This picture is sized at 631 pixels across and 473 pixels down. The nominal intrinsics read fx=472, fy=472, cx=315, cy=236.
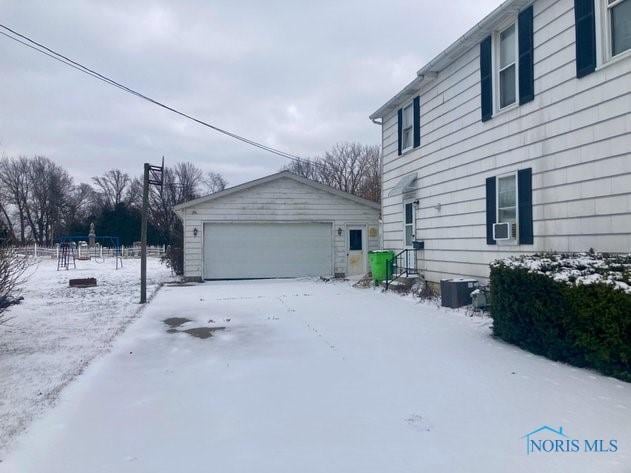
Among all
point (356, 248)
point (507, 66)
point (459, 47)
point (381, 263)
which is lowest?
point (381, 263)

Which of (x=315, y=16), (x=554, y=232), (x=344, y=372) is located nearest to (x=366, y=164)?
(x=315, y=16)

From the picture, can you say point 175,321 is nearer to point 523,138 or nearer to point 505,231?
point 505,231

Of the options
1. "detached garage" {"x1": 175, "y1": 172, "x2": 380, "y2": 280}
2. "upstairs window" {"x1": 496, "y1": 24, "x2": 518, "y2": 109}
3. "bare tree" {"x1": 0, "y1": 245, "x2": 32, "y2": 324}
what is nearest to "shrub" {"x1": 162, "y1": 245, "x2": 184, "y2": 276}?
"detached garage" {"x1": 175, "y1": 172, "x2": 380, "y2": 280}

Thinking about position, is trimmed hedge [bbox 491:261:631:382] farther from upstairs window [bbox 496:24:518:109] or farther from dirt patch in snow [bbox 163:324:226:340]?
dirt patch in snow [bbox 163:324:226:340]

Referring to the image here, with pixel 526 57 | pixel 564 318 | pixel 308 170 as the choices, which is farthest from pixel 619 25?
pixel 308 170

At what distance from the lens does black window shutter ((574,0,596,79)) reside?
693cm

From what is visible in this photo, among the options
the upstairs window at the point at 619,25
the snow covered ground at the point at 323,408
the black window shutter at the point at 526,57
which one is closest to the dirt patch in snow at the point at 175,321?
the snow covered ground at the point at 323,408

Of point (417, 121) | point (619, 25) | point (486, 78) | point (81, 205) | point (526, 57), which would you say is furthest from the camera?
point (81, 205)

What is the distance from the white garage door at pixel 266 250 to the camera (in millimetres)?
17188

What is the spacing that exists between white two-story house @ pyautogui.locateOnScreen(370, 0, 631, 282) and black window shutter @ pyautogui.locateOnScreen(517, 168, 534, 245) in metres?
0.02

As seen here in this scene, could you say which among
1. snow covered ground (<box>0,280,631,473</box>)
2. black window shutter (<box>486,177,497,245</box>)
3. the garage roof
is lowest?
snow covered ground (<box>0,280,631,473</box>)

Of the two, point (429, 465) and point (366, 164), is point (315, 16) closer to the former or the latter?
point (429, 465)

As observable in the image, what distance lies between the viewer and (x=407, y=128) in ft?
44.2

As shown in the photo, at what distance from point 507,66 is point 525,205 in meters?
2.82
